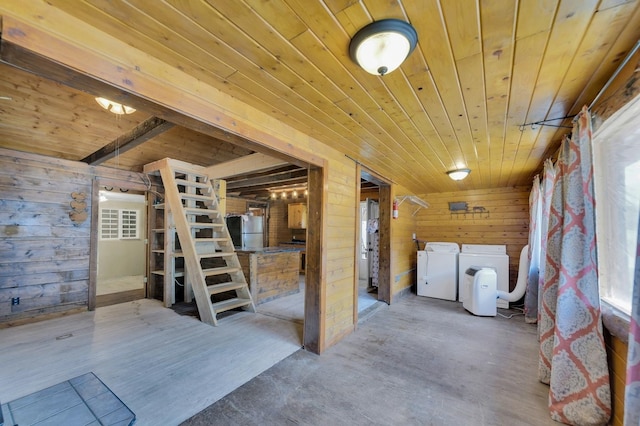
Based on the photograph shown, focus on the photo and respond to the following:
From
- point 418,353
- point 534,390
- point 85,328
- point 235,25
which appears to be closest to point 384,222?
point 418,353

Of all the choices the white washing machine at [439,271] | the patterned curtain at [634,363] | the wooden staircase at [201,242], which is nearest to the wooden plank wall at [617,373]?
the patterned curtain at [634,363]

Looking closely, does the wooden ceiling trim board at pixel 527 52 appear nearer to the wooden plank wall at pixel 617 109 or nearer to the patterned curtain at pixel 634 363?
the wooden plank wall at pixel 617 109

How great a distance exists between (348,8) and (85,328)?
14.2ft

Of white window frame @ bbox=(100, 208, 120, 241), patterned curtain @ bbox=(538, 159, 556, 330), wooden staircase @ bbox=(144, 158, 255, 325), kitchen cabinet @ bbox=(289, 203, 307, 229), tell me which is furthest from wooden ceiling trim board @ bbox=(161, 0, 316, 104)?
white window frame @ bbox=(100, 208, 120, 241)

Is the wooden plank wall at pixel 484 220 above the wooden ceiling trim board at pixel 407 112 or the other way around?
the other way around

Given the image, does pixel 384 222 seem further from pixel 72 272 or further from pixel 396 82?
pixel 72 272

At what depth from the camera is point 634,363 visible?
3.46 feet

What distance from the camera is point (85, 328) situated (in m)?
3.20

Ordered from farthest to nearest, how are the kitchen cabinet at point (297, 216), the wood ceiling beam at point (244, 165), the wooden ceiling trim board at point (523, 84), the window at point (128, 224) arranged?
the kitchen cabinet at point (297, 216) < the window at point (128, 224) < the wood ceiling beam at point (244, 165) < the wooden ceiling trim board at point (523, 84)

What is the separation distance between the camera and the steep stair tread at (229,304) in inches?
138

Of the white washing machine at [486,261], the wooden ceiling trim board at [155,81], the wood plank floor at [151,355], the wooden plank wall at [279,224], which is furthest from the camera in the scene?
the wooden plank wall at [279,224]

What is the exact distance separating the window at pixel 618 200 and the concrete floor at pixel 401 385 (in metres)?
1.05

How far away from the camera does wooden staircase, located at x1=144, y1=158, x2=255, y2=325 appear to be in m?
3.50

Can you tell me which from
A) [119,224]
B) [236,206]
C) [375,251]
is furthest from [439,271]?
[119,224]
